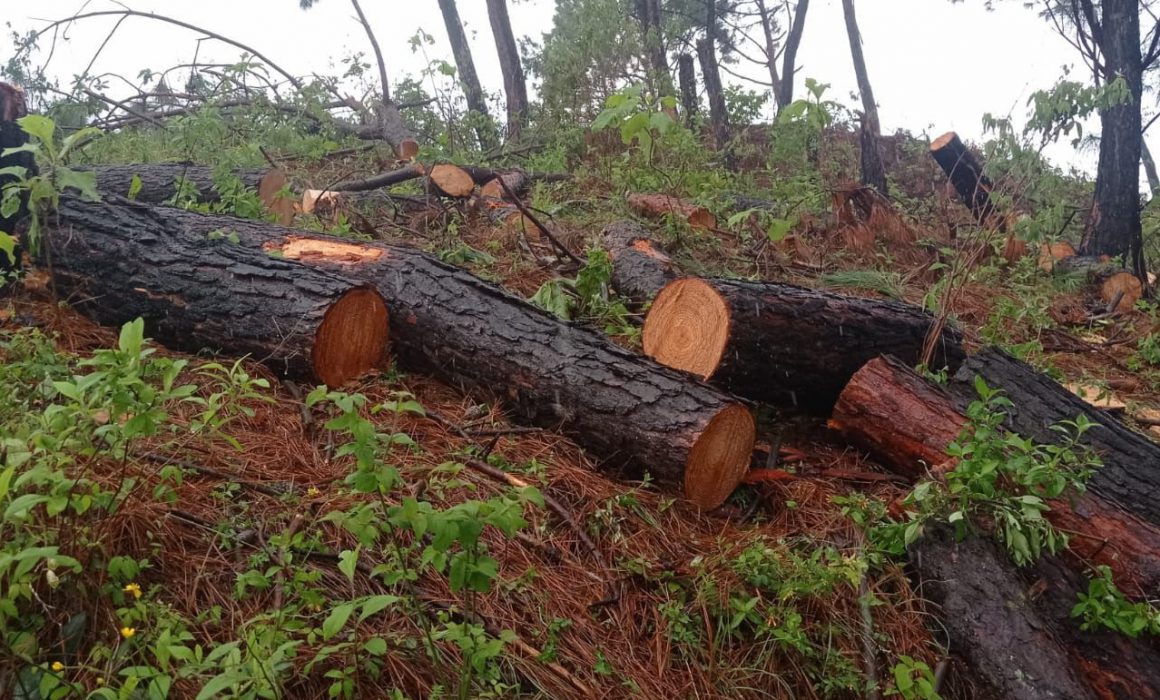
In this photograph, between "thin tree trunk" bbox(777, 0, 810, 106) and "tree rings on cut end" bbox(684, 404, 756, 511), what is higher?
"thin tree trunk" bbox(777, 0, 810, 106)

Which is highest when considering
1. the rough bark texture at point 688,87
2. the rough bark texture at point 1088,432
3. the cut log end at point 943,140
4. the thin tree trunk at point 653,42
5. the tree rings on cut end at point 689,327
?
the thin tree trunk at point 653,42

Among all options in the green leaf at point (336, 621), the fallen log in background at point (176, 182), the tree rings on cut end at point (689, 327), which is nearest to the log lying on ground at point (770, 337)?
the tree rings on cut end at point (689, 327)

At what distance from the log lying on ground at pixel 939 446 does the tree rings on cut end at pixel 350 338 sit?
204cm

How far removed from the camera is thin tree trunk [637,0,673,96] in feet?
31.4

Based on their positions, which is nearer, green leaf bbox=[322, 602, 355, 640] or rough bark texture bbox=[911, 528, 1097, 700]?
green leaf bbox=[322, 602, 355, 640]

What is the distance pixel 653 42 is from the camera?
10.3 m

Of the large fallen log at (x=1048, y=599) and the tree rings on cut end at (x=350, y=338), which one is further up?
the tree rings on cut end at (x=350, y=338)

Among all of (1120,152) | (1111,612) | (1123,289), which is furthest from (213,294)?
(1120,152)

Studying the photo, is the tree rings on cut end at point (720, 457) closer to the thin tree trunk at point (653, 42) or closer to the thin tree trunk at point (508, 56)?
the thin tree trunk at point (653, 42)

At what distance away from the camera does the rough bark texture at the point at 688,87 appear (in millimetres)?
9992

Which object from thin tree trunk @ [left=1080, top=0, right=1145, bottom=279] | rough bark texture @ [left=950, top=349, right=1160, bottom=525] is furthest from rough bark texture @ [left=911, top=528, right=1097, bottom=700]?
thin tree trunk @ [left=1080, top=0, right=1145, bottom=279]

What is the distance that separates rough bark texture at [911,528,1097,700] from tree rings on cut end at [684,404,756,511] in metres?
0.72

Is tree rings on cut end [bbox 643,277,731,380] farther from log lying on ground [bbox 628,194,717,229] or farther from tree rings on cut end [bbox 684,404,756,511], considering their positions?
log lying on ground [bbox 628,194,717,229]

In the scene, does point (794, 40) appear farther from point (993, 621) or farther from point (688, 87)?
point (993, 621)
